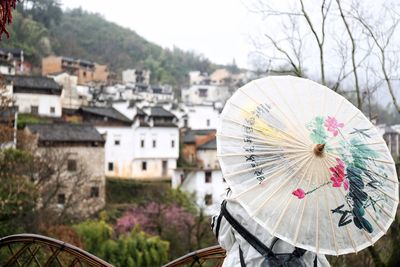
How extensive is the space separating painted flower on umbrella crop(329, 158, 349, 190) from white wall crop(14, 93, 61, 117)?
23.7m

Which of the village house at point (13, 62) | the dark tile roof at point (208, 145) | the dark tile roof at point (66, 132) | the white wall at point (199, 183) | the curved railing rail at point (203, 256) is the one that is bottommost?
the white wall at point (199, 183)

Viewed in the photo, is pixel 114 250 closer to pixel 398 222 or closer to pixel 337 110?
pixel 398 222

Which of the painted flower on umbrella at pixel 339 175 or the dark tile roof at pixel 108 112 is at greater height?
the painted flower on umbrella at pixel 339 175

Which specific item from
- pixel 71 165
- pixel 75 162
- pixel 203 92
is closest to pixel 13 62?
pixel 75 162

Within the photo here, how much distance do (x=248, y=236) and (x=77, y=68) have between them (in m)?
41.5

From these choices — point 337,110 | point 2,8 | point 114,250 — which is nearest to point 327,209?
point 337,110

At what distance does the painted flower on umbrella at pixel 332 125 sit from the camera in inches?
88.1

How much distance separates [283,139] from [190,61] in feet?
216

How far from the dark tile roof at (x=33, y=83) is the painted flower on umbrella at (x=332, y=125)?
2361 centimetres

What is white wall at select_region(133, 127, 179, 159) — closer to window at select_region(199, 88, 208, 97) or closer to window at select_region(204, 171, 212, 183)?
window at select_region(204, 171, 212, 183)

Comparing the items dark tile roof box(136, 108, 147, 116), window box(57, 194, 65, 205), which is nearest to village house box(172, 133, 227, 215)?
dark tile roof box(136, 108, 147, 116)

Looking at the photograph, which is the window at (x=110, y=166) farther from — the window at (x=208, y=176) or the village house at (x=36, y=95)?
the window at (x=208, y=176)

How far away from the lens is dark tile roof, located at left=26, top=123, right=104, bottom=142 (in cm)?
2044

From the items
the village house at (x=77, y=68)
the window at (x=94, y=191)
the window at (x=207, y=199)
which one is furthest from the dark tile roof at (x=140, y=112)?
the village house at (x=77, y=68)
